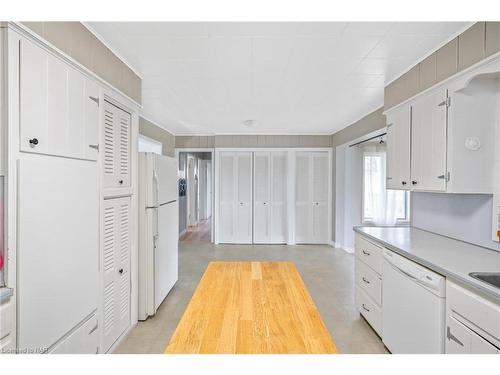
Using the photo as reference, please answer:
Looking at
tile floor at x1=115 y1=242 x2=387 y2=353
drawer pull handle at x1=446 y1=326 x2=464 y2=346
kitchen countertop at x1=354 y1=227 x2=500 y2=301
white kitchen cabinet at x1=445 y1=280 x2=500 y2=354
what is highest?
kitchen countertop at x1=354 y1=227 x2=500 y2=301

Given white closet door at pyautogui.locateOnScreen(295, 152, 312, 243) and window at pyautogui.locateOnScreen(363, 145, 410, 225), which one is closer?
white closet door at pyautogui.locateOnScreen(295, 152, 312, 243)

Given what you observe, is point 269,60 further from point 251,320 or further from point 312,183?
point 312,183

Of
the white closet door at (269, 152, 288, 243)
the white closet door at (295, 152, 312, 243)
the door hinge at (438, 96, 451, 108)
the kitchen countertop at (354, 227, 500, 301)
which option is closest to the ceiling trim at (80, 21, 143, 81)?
the door hinge at (438, 96, 451, 108)

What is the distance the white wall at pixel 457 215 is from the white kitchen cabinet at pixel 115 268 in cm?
270

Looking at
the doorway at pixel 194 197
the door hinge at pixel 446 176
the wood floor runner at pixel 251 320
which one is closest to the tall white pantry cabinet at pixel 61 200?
the wood floor runner at pixel 251 320

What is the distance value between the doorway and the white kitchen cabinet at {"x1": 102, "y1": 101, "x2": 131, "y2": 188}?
411 cm

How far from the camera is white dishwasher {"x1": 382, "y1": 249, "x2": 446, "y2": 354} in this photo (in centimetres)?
153

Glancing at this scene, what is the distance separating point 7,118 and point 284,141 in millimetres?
5090

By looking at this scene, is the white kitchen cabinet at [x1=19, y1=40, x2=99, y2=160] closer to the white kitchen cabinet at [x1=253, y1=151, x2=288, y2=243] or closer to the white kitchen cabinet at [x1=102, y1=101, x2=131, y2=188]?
the white kitchen cabinet at [x1=102, y1=101, x2=131, y2=188]

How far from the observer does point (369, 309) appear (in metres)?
2.47

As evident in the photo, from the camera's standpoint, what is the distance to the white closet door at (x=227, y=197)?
5875mm

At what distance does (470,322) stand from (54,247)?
2096 millimetres

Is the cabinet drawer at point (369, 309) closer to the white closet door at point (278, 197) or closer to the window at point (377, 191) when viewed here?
the white closet door at point (278, 197)

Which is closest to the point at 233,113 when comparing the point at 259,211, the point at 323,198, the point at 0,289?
the point at 259,211
